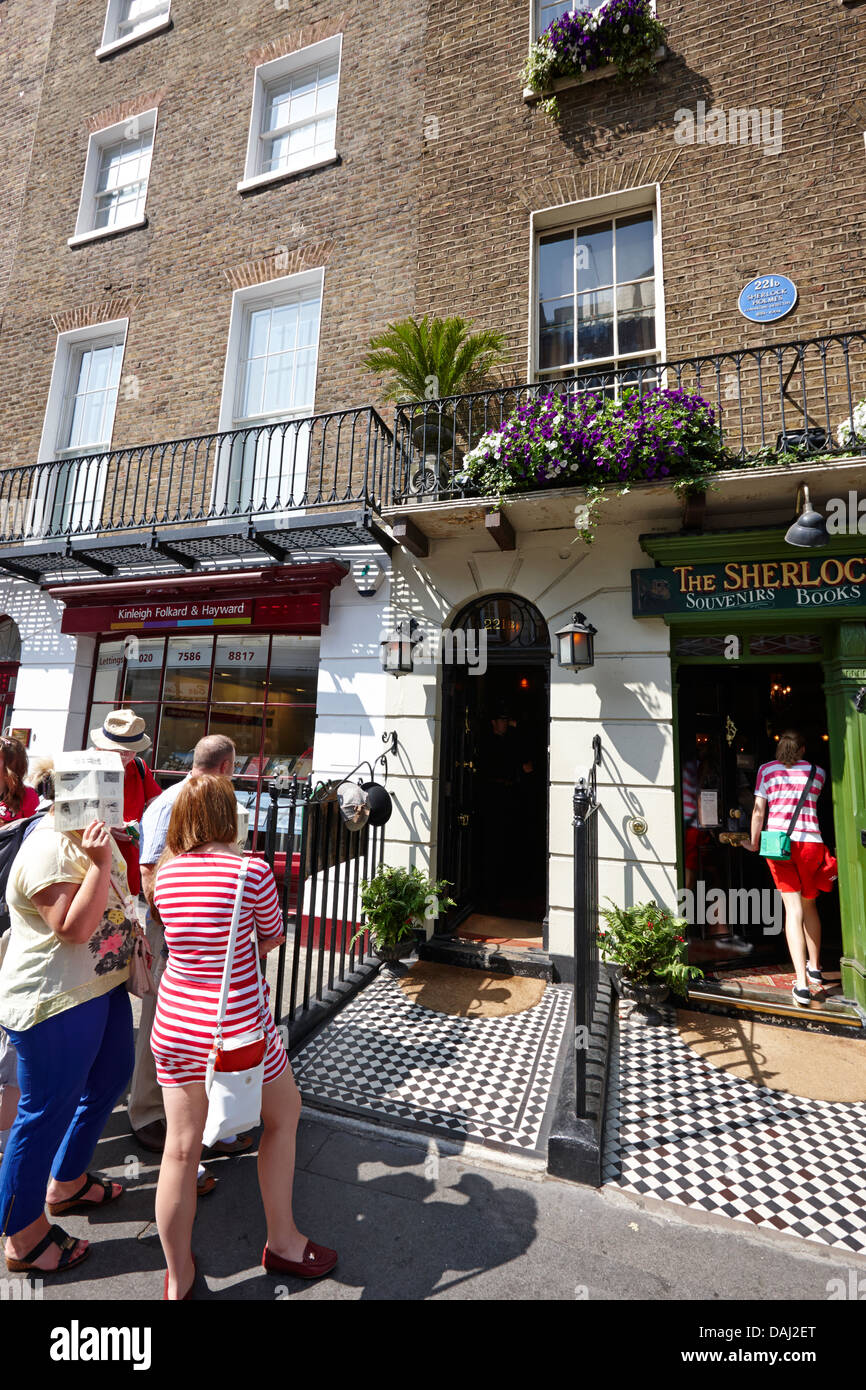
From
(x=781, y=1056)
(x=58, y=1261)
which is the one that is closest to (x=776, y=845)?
(x=781, y=1056)

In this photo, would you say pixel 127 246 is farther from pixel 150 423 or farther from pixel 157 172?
pixel 150 423

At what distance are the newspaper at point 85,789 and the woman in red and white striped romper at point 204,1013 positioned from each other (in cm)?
30

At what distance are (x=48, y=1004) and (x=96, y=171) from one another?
13477mm

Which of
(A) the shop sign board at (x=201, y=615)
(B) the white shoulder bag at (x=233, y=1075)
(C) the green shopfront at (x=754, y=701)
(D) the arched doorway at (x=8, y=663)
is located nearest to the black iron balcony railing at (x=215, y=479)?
(A) the shop sign board at (x=201, y=615)

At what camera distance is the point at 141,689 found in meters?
8.61

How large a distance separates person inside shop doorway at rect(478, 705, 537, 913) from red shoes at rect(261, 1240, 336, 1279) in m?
5.49

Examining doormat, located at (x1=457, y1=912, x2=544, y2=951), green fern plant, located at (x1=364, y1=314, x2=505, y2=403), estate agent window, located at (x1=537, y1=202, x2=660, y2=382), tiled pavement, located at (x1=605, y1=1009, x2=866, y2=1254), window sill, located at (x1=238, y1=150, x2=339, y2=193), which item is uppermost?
window sill, located at (x1=238, y1=150, x2=339, y2=193)

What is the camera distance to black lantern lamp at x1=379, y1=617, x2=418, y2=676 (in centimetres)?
648

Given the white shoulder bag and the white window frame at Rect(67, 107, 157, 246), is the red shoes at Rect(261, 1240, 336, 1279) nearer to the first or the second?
the white shoulder bag

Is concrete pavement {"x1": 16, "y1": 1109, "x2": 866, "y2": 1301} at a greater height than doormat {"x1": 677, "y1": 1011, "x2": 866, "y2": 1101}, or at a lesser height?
lesser

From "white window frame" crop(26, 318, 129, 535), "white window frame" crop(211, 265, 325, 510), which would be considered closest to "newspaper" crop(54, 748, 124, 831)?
"white window frame" crop(211, 265, 325, 510)

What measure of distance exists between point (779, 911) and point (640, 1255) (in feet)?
15.5

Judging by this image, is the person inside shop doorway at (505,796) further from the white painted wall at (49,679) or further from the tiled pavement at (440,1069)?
the white painted wall at (49,679)

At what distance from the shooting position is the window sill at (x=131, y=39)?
10038 mm
